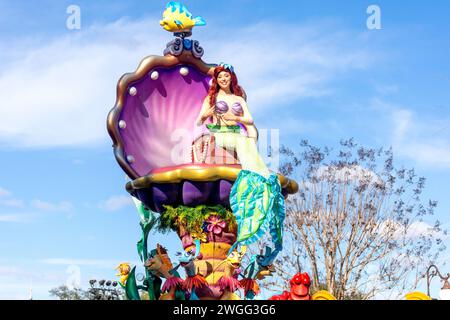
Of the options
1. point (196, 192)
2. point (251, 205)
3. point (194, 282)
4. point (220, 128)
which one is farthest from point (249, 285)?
point (220, 128)

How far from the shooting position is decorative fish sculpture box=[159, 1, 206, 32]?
13453mm

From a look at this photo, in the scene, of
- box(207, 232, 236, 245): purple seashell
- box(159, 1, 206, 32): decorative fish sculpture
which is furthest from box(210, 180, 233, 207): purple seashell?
box(159, 1, 206, 32): decorative fish sculpture

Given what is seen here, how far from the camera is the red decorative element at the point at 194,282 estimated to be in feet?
39.1

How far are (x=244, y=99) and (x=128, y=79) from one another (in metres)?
1.96

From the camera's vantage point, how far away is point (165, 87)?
13.9m

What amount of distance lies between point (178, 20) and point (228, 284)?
4.51 m

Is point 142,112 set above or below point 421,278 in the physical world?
above

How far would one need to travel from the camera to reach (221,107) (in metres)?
12.8

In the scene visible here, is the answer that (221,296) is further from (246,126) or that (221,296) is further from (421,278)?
(421,278)

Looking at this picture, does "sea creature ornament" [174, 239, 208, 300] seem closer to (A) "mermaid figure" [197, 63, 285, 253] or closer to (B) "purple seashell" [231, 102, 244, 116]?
(A) "mermaid figure" [197, 63, 285, 253]

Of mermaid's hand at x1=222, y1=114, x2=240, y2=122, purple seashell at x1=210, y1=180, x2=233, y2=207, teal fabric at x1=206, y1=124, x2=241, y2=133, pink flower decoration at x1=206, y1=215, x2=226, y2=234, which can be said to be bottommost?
pink flower decoration at x1=206, y1=215, x2=226, y2=234

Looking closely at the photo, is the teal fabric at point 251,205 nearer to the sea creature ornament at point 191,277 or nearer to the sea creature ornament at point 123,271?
the sea creature ornament at point 191,277
